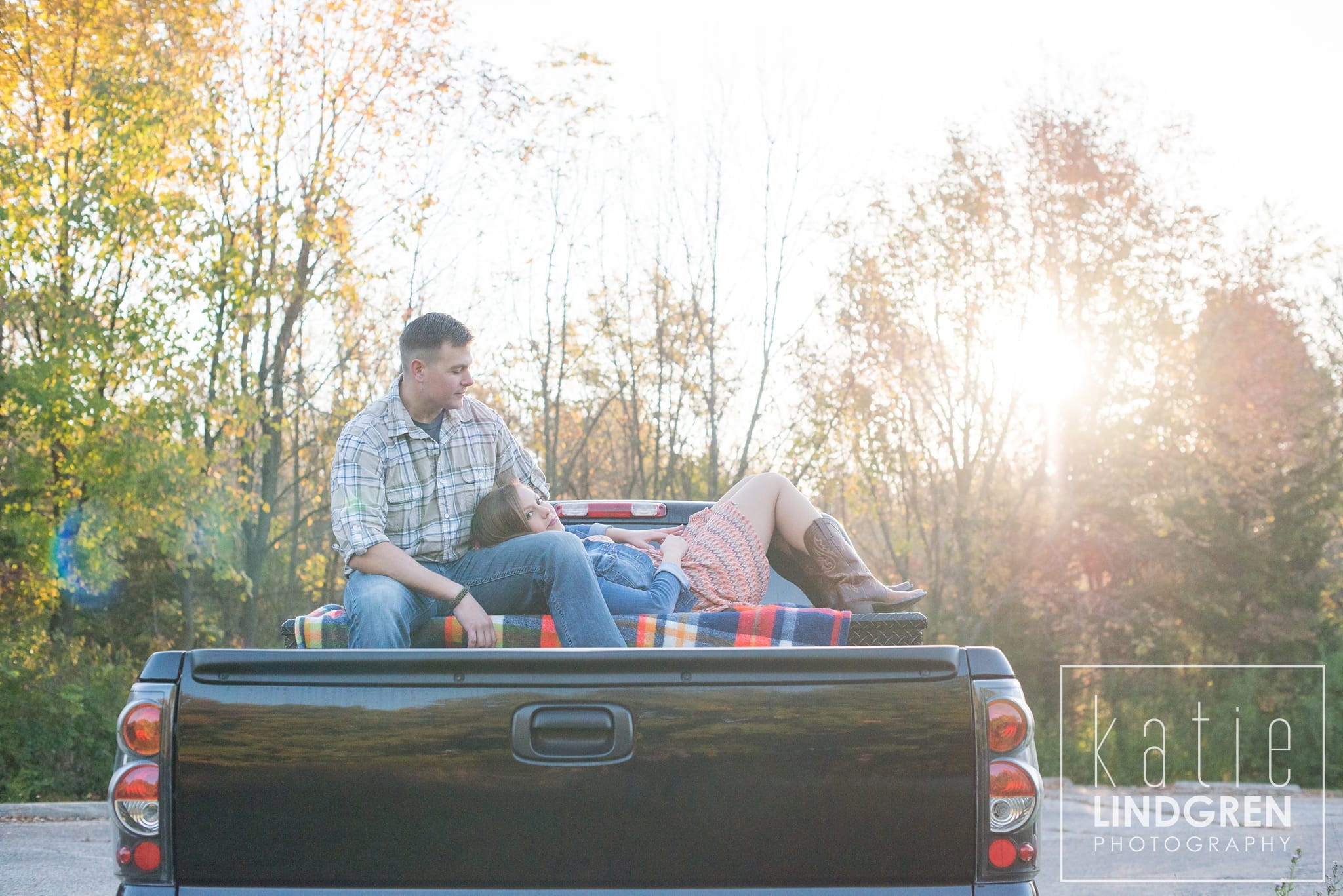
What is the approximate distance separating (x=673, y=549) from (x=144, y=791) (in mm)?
2390

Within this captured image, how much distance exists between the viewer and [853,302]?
18.9 metres

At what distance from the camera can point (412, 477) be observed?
4.47 m

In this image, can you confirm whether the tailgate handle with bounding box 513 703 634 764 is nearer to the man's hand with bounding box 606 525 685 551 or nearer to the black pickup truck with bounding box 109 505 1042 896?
the black pickup truck with bounding box 109 505 1042 896

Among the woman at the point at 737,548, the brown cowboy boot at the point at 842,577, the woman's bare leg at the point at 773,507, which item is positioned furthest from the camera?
the woman's bare leg at the point at 773,507

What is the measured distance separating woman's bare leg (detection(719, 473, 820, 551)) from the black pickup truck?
210 centimetres

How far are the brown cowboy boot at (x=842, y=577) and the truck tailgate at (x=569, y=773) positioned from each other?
1.93m

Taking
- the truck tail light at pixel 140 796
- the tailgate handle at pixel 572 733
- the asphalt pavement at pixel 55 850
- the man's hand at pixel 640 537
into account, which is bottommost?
the asphalt pavement at pixel 55 850

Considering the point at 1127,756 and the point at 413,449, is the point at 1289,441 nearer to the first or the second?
the point at 1127,756

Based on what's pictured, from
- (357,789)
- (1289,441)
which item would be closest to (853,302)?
(1289,441)

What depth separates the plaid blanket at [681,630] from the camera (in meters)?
3.80

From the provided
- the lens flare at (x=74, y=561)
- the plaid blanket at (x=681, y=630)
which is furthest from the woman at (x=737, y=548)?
the lens flare at (x=74, y=561)

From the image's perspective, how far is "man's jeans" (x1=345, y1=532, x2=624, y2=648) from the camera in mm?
3729

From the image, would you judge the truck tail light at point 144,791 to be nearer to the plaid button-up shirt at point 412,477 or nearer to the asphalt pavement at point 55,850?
the plaid button-up shirt at point 412,477

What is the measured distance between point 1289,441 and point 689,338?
30.7 feet
